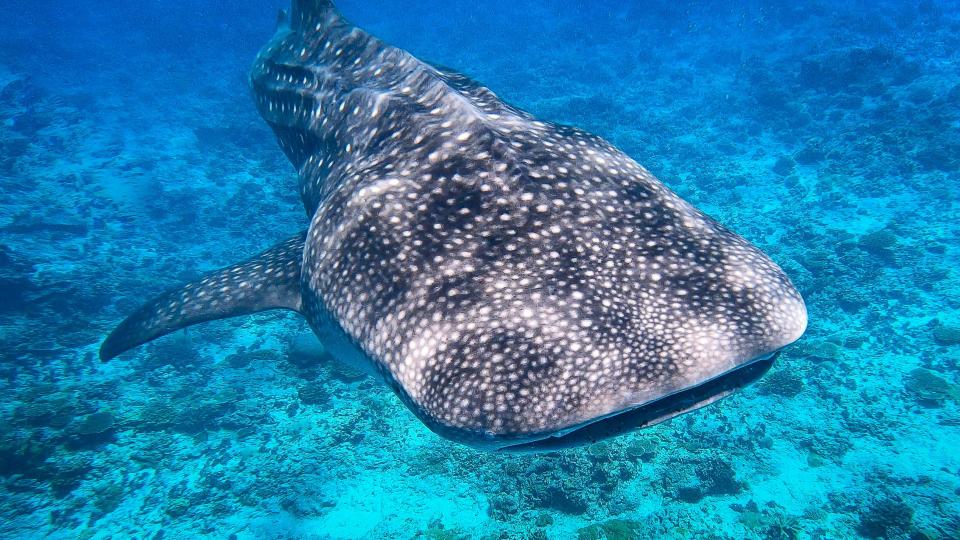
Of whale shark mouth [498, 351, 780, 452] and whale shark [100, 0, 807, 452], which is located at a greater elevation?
whale shark [100, 0, 807, 452]

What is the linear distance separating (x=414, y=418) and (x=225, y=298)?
4.67 metres

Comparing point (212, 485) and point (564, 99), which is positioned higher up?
point (564, 99)

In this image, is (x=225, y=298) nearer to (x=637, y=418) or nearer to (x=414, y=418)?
(x=637, y=418)

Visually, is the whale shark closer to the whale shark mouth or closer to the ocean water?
the whale shark mouth

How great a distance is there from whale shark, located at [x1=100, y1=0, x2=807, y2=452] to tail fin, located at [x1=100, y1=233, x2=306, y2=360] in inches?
21.0

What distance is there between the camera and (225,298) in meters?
4.88

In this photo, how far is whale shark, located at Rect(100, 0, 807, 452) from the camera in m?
2.09

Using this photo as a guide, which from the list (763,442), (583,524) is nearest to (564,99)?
(763,442)

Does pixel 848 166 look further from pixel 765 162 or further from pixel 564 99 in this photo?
pixel 564 99

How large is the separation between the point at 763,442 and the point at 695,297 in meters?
7.93

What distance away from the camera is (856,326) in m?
11.0

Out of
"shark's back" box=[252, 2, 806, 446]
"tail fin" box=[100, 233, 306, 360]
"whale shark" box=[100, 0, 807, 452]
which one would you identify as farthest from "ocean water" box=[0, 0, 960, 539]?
"shark's back" box=[252, 2, 806, 446]

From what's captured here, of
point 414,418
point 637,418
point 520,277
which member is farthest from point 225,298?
point 414,418

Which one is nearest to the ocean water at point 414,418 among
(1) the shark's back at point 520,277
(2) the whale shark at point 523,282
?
(2) the whale shark at point 523,282
